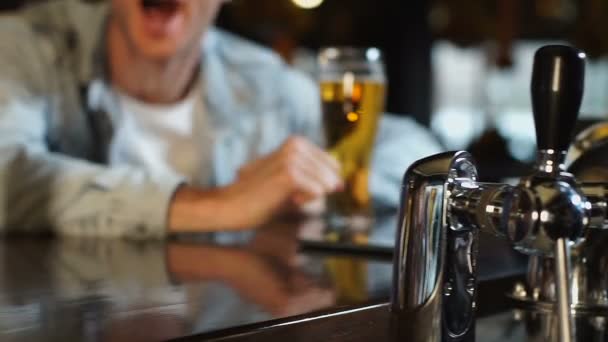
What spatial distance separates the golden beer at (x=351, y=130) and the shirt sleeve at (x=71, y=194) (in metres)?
0.23

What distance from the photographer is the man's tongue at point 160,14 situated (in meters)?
1.49

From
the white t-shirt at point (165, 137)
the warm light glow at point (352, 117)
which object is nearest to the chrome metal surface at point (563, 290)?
the warm light glow at point (352, 117)

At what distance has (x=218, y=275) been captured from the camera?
33.6 inches

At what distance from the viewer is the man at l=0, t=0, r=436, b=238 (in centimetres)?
122

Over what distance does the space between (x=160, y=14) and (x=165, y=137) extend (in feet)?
0.97

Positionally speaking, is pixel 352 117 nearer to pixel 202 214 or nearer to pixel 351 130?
pixel 351 130

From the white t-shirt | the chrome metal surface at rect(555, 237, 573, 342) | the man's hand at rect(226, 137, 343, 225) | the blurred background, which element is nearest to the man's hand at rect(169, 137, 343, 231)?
the man's hand at rect(226, 137, 343, 225)

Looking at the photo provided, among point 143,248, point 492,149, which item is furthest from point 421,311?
point 492,149

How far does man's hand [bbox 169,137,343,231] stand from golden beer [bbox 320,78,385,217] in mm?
68

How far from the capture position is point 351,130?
134cm

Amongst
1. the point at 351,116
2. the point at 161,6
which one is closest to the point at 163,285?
the point at 351,116

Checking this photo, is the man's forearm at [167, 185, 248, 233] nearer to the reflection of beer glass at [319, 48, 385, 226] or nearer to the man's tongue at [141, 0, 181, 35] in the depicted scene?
the reflection of beer glass at [319, 48, 385, 226]

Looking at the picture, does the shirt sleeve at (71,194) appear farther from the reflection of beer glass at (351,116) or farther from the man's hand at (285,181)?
the reflection of beer glass at (351,116)

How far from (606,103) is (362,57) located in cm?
376
